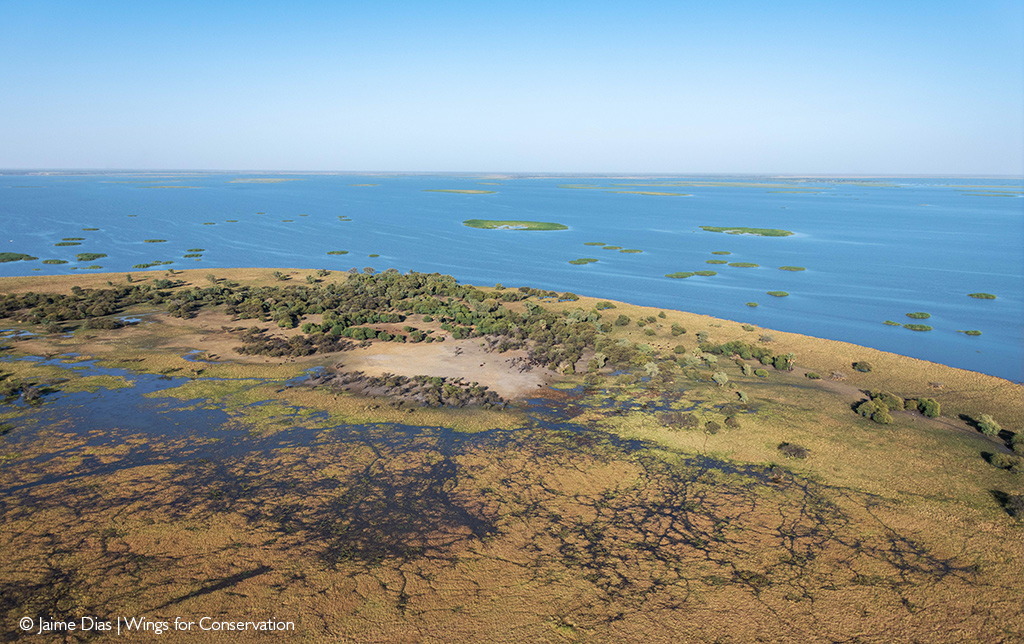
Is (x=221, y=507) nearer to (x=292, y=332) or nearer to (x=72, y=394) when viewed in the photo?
(x=72, y=394)

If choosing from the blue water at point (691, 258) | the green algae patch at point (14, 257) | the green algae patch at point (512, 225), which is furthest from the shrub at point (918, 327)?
the green algae patch at point (14, 257)

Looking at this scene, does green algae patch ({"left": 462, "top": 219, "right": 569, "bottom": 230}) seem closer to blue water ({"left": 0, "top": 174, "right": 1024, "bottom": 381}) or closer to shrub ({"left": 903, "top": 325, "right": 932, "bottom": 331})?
blue water ({"left": 0, "top": 174, "right": 1024, "bottom": 381})

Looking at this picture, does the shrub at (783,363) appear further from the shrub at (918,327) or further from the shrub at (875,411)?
the shrub at (918,327)

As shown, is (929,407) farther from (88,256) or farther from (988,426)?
(88,256)

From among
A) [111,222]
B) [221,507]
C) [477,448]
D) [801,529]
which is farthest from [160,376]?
[111,222]

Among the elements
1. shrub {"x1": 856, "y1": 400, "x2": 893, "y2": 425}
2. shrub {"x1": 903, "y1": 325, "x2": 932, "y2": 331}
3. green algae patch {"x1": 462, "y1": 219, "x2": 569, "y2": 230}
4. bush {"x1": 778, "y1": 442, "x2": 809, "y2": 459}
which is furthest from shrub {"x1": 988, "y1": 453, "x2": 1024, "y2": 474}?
green algae patch {"x1": 462, "y1": 219, "x2": 569, "y2": 230}

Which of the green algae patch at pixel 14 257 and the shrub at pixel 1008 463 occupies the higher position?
the green algae patch at pixel 14 257
